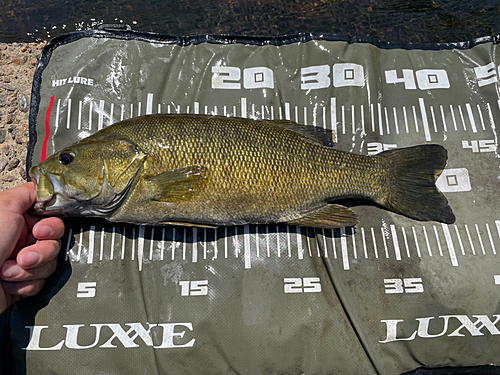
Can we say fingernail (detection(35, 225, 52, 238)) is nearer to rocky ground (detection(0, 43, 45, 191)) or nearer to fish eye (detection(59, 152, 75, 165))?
fish eye (detection(59, 152, 75, 165))

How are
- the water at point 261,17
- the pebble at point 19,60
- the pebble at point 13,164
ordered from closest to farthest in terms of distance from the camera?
1. the pebble at point 13,164
2. the pebble at point 19,60
3. the water at point 261,17

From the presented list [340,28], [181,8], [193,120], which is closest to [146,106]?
[193,120]

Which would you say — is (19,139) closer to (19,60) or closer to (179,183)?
(19,60)

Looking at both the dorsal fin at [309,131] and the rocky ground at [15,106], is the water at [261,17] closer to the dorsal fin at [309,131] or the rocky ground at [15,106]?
the rocky ground at [15,106]

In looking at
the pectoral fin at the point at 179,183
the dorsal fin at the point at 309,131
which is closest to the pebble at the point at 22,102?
the pectoral fin at the point at 179,183

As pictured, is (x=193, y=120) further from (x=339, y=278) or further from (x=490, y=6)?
(x=490, y=6)

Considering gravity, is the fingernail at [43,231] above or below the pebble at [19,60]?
below

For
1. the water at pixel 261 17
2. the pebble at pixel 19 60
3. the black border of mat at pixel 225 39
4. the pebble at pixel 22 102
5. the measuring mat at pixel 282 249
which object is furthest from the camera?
the water at pixel 261 17
